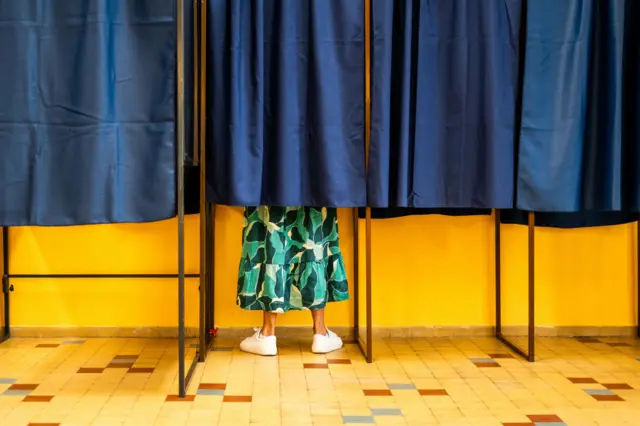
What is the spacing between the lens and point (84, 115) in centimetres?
271

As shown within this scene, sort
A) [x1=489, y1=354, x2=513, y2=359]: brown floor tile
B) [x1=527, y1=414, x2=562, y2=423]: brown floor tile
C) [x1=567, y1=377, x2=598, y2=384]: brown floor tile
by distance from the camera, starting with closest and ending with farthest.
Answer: [x1=527, y1=414, x2=562, y2=423]: brown floor tile → [x1=567, y1=377, x2=598, y2=384]: brown floor tile → [x1=489, y1=354, x2=513, y2=359]: brown floor tile

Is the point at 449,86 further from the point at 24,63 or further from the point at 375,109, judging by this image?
the point at 24,63

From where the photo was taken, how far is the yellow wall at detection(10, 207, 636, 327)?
3586 millimetres

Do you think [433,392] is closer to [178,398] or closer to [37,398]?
[178,398]

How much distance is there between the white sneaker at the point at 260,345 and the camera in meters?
3.26

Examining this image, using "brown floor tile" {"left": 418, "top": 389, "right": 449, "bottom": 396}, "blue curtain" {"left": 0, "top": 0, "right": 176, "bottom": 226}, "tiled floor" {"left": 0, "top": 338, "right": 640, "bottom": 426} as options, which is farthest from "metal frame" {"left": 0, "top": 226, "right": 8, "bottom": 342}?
"brown floor tile" {"left": 418, "top": 389, "right": 449, "bottom": 396}

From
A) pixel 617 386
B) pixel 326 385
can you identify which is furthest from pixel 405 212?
pixel 617 386

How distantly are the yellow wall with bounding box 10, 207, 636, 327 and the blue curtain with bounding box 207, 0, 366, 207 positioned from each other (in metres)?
0.52

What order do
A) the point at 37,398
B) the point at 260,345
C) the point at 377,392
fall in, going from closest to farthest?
the point at 37,398, the point at 377,392, the point at 260,345

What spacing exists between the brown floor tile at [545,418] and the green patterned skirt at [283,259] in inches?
45.1

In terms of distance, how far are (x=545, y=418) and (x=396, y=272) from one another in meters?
1.34

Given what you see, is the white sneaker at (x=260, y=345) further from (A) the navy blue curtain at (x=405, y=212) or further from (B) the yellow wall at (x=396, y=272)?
(A) the navy blue curtain at (x=405, y=212)

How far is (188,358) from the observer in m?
3.18

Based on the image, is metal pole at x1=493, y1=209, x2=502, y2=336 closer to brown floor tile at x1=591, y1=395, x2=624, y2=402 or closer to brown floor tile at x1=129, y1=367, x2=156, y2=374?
brown floor tile at x1=591, y1=395, x2=624, y2=402
